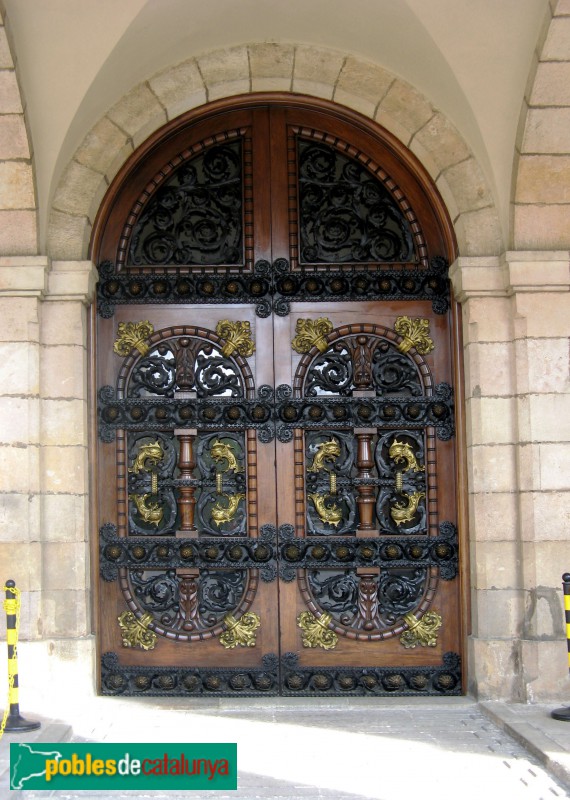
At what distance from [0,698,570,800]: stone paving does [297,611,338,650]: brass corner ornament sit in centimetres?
41

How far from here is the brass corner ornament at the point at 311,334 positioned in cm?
753

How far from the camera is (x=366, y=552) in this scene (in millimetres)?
7406

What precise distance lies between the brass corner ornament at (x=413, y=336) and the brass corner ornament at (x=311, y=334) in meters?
0.49

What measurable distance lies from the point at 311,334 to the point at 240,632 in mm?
2079

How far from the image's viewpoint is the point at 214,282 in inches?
298

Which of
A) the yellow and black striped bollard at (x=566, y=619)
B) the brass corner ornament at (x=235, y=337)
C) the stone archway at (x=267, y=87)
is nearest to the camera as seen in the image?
the yellow and black striped bollard at (x=566, y=619)

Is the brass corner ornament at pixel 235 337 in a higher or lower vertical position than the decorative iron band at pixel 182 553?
higher

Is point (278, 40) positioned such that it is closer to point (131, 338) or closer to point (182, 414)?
point (131, 338)

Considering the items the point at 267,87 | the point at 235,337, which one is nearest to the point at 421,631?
the point at 235,337

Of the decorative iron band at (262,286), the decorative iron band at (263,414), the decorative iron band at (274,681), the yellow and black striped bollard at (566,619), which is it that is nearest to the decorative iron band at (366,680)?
the decorative iron band at (274,681)

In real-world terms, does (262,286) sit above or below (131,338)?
above

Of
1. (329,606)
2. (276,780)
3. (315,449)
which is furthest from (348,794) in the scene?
(315,449)

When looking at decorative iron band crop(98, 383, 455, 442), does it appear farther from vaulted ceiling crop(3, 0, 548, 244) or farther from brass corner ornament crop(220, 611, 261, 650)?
vaulted ceiling crop(3, 0, 548, 244)

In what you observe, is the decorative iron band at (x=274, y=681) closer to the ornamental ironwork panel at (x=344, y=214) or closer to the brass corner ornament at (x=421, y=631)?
the brass corner ornament at (x=421, y=631)
